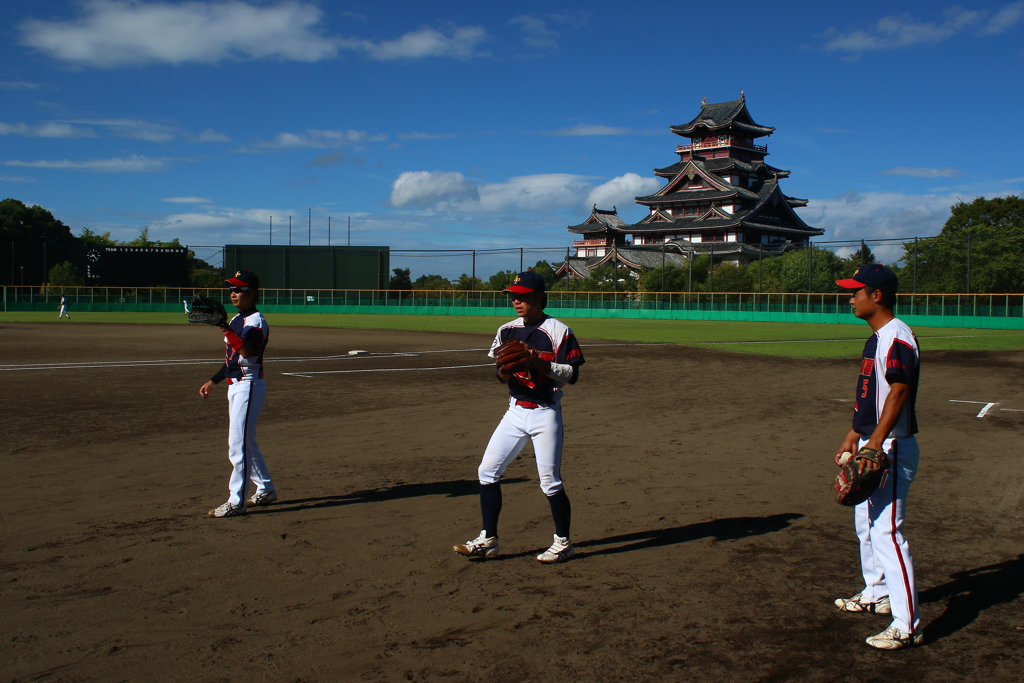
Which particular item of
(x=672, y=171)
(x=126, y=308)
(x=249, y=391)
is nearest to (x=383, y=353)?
(x=249, y=391)

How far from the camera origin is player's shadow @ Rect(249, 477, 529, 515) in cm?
575

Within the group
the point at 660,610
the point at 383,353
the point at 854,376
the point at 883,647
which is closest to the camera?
the point at 883,647

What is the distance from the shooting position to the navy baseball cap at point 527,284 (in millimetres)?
4484

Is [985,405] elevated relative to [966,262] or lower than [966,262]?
lower

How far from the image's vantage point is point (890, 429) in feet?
11.2

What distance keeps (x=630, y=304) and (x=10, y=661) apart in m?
53.9

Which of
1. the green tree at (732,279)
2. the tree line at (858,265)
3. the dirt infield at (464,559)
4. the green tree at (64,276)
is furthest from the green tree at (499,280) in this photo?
the dirt infield at (464,559)

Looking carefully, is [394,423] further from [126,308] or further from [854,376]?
[126,308]

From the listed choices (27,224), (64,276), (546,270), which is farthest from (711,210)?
(27,224)

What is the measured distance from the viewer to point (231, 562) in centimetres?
448

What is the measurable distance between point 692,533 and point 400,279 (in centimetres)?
6677

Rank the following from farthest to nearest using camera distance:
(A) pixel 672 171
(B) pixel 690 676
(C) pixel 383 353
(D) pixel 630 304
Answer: (A) pixel 672 171, (D) pixel 630 304, (C) pixel 383 353, (B) pixel 690 676

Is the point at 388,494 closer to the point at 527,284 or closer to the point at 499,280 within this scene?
the point at 527,284

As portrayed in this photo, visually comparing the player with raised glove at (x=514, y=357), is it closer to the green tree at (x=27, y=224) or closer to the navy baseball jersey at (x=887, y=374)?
the navy baseball jersey at (x=887, y=374)
